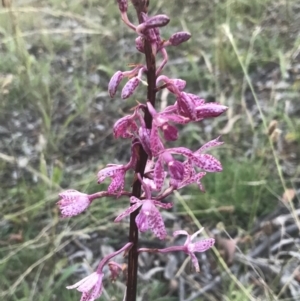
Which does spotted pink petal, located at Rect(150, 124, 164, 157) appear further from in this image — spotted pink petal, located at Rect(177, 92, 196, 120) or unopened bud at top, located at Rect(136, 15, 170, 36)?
unopened bud at top, located at Rect(136, 15, 170, 36)

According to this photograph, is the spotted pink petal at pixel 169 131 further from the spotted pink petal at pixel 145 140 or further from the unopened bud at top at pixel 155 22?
the unopened bud at top at pixel 155 22

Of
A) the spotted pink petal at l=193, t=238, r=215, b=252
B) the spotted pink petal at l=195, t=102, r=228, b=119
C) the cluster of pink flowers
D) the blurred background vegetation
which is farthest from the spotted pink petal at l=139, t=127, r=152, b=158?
the blurred background vegetation

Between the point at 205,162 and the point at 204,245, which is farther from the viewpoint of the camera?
the point at 204,245

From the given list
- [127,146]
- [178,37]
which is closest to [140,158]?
[178,37]

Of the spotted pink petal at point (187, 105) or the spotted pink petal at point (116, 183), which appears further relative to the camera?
the spotted pink petal at point (116, 183)

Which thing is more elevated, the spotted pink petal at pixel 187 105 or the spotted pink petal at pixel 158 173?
the spotted pink petal at pixel 187 105

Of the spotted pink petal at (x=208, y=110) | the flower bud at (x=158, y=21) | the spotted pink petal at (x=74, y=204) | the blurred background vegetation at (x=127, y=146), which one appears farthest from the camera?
the blurred background vegetation at (x=127, y=146)

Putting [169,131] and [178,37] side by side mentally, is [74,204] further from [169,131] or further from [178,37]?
[178,37]

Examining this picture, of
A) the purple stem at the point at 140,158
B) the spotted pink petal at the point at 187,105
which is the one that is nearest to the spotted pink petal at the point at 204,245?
the purple stem at the point at 140,158

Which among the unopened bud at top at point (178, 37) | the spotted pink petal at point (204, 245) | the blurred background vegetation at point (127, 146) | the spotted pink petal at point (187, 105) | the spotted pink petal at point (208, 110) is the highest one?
the unopened bud at top at point (178, 37)

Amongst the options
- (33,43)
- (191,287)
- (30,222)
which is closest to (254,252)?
(191,287)
